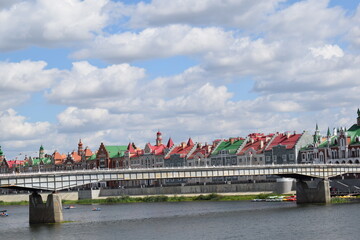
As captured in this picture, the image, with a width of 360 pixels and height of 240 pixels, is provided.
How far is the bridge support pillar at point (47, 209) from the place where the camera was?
359ft

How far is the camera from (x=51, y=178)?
11300cm

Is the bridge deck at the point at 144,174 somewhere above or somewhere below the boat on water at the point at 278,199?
above

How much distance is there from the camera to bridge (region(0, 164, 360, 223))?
110 meters

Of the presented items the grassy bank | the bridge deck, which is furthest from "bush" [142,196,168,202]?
the bridge deck

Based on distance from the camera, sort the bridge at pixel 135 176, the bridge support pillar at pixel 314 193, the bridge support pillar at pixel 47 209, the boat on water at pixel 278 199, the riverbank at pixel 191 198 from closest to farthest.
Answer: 1. the bridge support pillar at pixel 47 209
2. the bridge at pixel 135 176
3. the bridge support pillar at pixel 314 193
4. the boat on water at pixel 278 199
5. the riverbank at pixel 191 198

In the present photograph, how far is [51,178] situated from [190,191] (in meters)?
88.8

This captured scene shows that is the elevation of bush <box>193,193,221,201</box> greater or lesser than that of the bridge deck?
lesser

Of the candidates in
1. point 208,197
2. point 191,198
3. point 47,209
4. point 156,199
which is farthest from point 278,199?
point 47,209

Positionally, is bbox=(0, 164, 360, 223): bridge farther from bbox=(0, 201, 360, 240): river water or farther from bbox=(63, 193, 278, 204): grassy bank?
bbox=(63, 193, 278, 204): grassy bank

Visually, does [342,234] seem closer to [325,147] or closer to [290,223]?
[290,223]

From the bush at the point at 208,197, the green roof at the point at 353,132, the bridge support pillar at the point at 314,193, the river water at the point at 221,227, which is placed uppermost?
the green roof at the point at 353,132

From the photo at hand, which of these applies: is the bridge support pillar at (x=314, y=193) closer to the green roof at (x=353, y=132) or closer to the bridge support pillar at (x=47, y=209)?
the green roof at (x=353, y=132)

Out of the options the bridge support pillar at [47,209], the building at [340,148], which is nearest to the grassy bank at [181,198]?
the building at [340,148]

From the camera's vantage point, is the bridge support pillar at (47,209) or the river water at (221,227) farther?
the bridge support pillar at (47,209)
